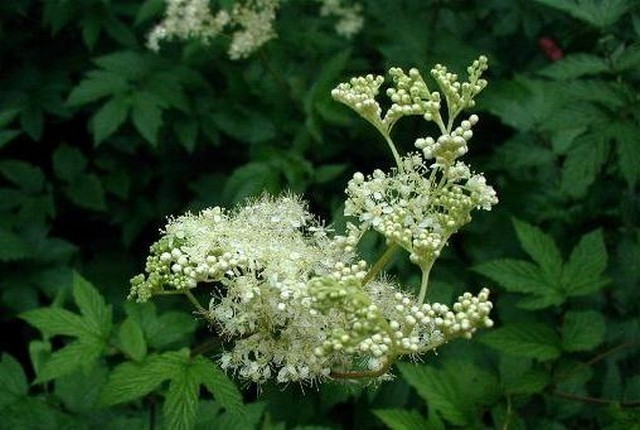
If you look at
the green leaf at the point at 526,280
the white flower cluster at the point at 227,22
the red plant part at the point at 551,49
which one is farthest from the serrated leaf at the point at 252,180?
the red plant part at the point at 551,49

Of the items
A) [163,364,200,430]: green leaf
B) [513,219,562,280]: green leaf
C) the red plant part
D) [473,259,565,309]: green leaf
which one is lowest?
[163,364,200,430]: green leaf

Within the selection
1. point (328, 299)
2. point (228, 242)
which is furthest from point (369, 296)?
point (228, 242)

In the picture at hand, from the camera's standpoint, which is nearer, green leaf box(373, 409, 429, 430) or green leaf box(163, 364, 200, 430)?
green leaf box(163, 364, 200, 430)

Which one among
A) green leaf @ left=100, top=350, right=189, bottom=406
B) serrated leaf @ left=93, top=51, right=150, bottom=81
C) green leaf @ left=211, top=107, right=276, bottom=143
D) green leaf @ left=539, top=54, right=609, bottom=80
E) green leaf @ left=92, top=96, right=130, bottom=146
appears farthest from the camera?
green leaf @ left=211, top=107, right=276, bottom=143

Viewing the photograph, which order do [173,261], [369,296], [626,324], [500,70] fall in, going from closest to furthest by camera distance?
1. [369,296]
2. [173,261]
3. [626,324]
4. [500,70]

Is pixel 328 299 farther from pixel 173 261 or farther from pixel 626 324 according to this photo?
pixel 626 324

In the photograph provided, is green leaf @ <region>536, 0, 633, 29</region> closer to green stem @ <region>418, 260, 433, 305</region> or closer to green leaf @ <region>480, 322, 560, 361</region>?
green leaf @ <region>480, 322, 560, 361</region>

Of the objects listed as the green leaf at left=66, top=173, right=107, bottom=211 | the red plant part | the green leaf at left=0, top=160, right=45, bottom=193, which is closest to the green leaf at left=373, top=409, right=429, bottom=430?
the green leaf at left=66, top=173, right=107, bottom=211

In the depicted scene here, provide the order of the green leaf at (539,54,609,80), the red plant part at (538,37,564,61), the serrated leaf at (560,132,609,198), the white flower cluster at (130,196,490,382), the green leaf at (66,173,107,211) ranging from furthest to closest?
1. the red plant part at (538,37,564,61)
2. the green leaf at (66,173,107,211)
3. the green leaf at (539,54,609,80)
4. the serrated leaf at (560,132,609,198)
5. the white flower cluster at (130,196,490,382)
